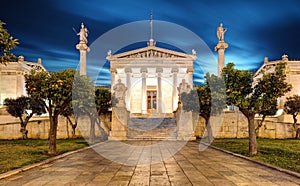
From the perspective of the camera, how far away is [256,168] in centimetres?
1016

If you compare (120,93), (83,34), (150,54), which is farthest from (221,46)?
(120,93)

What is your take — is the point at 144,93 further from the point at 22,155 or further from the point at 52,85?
the point at 22,155

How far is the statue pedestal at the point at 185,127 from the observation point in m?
23.5

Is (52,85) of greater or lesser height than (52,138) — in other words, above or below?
above

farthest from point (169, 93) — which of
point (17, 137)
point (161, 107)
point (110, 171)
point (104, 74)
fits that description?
point (110, 171)

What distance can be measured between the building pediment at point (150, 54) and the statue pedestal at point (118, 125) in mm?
26410

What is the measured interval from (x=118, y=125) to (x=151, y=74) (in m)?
28.5

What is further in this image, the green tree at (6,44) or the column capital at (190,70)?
the column capital at (190,70)

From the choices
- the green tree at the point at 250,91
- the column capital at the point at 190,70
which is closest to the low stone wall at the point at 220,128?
the green tree at the point at 250,91

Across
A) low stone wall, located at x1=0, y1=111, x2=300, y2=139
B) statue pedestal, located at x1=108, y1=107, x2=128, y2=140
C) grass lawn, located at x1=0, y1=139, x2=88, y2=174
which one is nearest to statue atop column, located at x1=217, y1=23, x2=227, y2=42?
low stone wall, located at x1=0, y1=111, x2=300, y2=139

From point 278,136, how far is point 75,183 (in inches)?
961

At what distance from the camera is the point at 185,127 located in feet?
78.9

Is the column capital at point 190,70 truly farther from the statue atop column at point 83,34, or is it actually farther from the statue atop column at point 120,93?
the statue atop column at point 120,93

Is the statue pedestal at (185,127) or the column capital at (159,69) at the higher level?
the column capital at (159,69)
